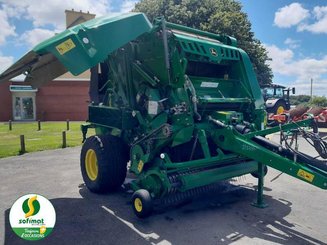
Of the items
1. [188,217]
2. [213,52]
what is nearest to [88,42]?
[213,52]

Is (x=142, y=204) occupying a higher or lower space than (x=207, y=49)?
lower

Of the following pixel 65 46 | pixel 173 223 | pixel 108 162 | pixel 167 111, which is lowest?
pixel 173 223

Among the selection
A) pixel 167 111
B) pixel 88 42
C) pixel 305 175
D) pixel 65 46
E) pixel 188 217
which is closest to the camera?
pixel 305 175

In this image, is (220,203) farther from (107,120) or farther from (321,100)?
(321,100)

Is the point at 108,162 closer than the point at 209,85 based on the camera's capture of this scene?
Yes

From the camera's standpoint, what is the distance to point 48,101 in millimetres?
23688

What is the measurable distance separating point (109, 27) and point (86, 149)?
7.38 ft

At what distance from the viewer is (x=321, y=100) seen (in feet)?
113

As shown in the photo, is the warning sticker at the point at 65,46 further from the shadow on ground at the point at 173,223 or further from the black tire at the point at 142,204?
the shadow on ground at the point at 173,223

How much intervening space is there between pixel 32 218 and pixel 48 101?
70.3 feet

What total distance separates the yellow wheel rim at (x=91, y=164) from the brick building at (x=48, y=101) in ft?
61.9

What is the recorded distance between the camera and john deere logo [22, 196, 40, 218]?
382 centimetres

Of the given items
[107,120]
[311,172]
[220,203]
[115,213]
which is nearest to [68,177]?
[107,120]

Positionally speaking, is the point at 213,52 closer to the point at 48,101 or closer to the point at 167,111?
the point at 167,111
